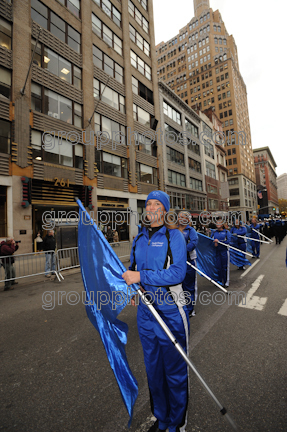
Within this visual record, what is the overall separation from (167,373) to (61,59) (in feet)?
74.2

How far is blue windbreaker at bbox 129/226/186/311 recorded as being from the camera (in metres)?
1.99

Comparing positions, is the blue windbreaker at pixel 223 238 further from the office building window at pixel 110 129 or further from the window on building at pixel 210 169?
the window on building at pixel 210 169

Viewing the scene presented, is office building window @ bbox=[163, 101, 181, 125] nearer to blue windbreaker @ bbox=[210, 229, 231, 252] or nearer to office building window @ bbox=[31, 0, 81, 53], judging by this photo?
office building window @ bbox=[31, 0, 81, 53]

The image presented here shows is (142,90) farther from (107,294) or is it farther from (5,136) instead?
(107,294)

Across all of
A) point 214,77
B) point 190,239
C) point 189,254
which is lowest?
point 189,254

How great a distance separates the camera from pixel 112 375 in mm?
2830

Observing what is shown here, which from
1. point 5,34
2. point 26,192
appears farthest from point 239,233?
point 5,34

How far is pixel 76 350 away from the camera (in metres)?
3.45

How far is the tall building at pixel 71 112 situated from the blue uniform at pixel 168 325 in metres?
13.2

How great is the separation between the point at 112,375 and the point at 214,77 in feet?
309

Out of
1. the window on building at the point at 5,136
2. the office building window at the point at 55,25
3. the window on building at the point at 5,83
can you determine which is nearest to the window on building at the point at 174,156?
the office building window at the point at 55,25

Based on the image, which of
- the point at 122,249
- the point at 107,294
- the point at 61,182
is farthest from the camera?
the point at 61,182

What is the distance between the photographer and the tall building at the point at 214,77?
2835 inches

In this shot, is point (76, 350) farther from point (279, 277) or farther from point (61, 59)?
point (61, 59)
